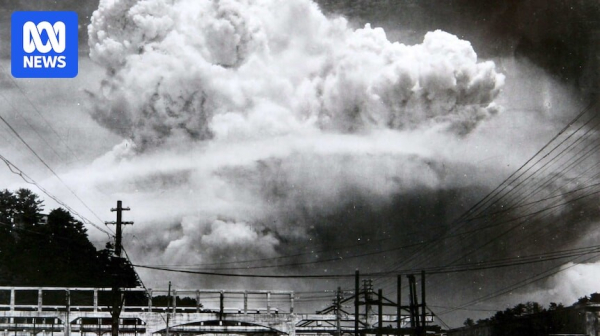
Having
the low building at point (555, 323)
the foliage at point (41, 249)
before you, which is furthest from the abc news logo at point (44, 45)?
the foliage at point (41, 249)

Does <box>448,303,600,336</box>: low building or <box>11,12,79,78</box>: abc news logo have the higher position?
<box>11,12,79,78</box>: abc news logo

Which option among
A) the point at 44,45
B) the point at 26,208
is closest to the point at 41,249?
the point at 26,208

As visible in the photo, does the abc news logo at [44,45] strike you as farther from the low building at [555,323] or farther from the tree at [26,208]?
the tree at [26,208]

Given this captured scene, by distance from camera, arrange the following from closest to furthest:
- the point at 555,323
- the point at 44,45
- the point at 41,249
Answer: the point at 44,45 → the point at 555,323 → the point at 41,249

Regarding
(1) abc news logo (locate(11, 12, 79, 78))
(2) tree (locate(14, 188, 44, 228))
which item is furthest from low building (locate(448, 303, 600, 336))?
(2) tree (locate(14, 188, 44, 228))

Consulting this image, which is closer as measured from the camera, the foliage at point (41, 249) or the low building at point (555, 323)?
the low building at point (555, 323)

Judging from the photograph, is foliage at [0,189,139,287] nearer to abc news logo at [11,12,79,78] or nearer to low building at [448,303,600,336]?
low building at [448,303,600,336]

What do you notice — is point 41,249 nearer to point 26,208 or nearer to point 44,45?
point 26,208

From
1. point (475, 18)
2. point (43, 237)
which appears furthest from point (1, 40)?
point (43, 237)

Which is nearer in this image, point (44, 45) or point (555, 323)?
point (44, 45)
